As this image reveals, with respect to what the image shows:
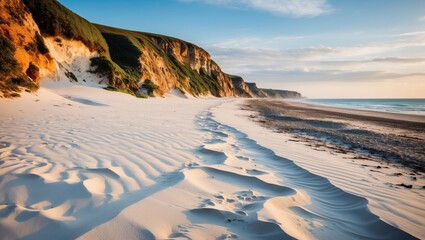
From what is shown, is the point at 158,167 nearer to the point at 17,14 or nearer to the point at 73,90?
the point at 73,90

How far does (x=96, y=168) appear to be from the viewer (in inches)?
129

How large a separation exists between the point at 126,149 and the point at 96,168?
1.23m

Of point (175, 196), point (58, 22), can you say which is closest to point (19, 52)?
point (58, 22)

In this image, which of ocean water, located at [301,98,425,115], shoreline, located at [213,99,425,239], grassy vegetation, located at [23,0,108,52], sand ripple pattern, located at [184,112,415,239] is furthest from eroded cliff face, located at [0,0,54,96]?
ocean water, located at [301,98,425,115]

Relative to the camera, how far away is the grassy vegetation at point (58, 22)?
2064 cm

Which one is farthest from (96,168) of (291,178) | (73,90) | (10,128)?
(73,90)

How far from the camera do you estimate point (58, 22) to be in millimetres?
21828

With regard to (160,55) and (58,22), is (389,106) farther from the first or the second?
(58,22)

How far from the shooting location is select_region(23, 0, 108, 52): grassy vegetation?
2064cm

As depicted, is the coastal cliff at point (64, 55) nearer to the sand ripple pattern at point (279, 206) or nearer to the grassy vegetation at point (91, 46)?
the grassy vegetation at point (91, 46)

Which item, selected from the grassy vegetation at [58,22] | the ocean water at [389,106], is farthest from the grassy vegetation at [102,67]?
the ocean water at [389,106]

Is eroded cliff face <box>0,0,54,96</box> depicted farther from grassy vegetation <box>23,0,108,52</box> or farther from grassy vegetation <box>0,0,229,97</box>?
grassy vegetation <box>23,0,108,52</box>

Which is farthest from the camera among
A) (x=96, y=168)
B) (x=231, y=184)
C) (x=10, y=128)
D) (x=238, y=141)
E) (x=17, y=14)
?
(x=17, y=14)

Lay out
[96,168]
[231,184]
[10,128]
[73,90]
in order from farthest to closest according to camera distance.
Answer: [73,90]
[10,128]
[96,168]
[231,184]
